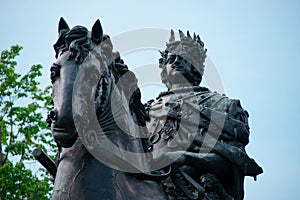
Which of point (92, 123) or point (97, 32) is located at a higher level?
point (97, 32)

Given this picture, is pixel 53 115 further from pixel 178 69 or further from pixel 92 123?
pixel 178 69

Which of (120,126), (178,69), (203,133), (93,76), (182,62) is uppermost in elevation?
(182,62)

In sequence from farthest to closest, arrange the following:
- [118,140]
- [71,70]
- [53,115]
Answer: [118,140], [71,70], [53,115]

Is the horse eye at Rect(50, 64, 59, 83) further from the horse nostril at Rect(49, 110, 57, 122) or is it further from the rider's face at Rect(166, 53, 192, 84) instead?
the rider's face at Rect(166, 53, 192, 84)

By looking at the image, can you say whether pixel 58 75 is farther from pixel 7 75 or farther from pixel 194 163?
pixel 7 75

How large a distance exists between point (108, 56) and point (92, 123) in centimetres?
78

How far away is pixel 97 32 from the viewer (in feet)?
18.8

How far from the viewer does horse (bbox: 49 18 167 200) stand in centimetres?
514

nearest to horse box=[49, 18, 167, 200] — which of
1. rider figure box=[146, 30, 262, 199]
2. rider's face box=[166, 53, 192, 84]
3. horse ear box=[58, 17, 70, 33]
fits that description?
horse ear box=[58, 17, 70, 33]

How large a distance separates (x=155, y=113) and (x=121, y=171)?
2.92 m

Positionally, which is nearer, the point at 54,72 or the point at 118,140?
the point at 54,72

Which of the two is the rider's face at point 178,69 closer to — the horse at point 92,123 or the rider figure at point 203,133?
the rider figure at point 203,133

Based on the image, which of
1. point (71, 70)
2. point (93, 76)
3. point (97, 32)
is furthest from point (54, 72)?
point (97, 32)

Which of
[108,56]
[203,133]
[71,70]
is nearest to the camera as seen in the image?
[71,70]
